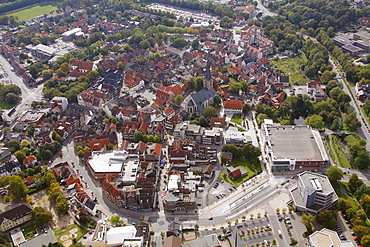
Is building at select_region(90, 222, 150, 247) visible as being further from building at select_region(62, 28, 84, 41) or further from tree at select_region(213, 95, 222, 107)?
building at select_region(62, 28, 84, 41)

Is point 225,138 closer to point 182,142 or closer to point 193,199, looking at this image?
point 182,142

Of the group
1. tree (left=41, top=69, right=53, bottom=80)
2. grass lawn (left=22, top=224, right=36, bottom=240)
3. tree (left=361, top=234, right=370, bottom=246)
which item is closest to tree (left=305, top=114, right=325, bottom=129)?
tree (left=361, top=234, right=370, bottom=246)

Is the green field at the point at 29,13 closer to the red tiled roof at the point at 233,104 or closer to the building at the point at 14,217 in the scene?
the red tiled roof at the point at 233,104

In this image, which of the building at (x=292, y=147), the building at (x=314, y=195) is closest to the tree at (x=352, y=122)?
the building at (x=292, y=147)

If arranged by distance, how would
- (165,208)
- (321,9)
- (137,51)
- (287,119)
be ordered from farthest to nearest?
1. (321,9)
2. (137,51)
3. (287,119)
4. (165,208)

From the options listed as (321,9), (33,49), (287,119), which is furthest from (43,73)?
(321,9)

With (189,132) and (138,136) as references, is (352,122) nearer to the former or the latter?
(189,132)

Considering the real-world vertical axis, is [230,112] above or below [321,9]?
below
